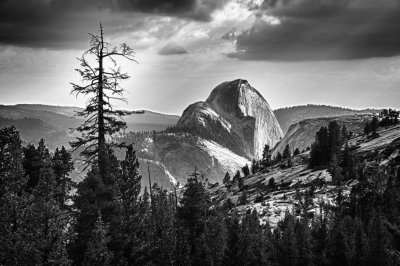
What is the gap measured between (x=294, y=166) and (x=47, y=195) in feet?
556

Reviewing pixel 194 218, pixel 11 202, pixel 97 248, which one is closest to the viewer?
pixel 11 202

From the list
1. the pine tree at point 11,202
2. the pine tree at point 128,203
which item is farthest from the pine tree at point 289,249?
the pine tree at point 11,202

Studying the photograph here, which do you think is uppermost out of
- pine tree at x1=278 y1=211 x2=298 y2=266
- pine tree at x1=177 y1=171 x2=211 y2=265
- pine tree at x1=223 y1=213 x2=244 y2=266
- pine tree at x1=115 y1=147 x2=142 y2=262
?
pine tree at x1=115 y1=147 x2=142 y2=262

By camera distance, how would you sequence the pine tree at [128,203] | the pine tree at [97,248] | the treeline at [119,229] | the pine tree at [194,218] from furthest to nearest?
the pine tree at [194,218] → the pine tree at [128,203] → the pine tree at [97,248] → the treeline at [119,229]

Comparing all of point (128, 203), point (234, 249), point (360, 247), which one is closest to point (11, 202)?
point (128, 203)

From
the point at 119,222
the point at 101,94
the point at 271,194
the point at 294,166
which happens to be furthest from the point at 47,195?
the point at 294,166

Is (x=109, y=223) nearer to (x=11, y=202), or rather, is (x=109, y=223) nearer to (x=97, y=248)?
(x=97, y=248)

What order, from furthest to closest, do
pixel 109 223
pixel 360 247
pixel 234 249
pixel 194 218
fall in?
pixel 360 247, pixel 234 249, pixel 194 218, pixel 109 223

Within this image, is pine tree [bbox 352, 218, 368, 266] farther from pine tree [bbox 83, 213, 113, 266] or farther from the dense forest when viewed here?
pine tree [bbox 83, 213, 113, 266]

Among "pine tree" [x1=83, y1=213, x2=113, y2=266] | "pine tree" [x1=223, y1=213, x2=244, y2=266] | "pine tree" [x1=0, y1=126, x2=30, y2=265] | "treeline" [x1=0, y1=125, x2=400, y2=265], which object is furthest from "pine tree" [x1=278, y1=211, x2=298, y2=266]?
"pine tree" [x1=0, y1=126, x2=30, y2=265]

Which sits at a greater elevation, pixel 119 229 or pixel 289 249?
pixel 119 229

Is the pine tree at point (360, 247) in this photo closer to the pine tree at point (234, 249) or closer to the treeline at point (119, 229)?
the treeline at point (119, 229)

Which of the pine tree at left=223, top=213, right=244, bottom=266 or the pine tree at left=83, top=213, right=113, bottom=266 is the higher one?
the pine tree at left=83, top=213, right=113, bottom=266

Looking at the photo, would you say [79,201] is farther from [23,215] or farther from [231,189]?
[231,189]
